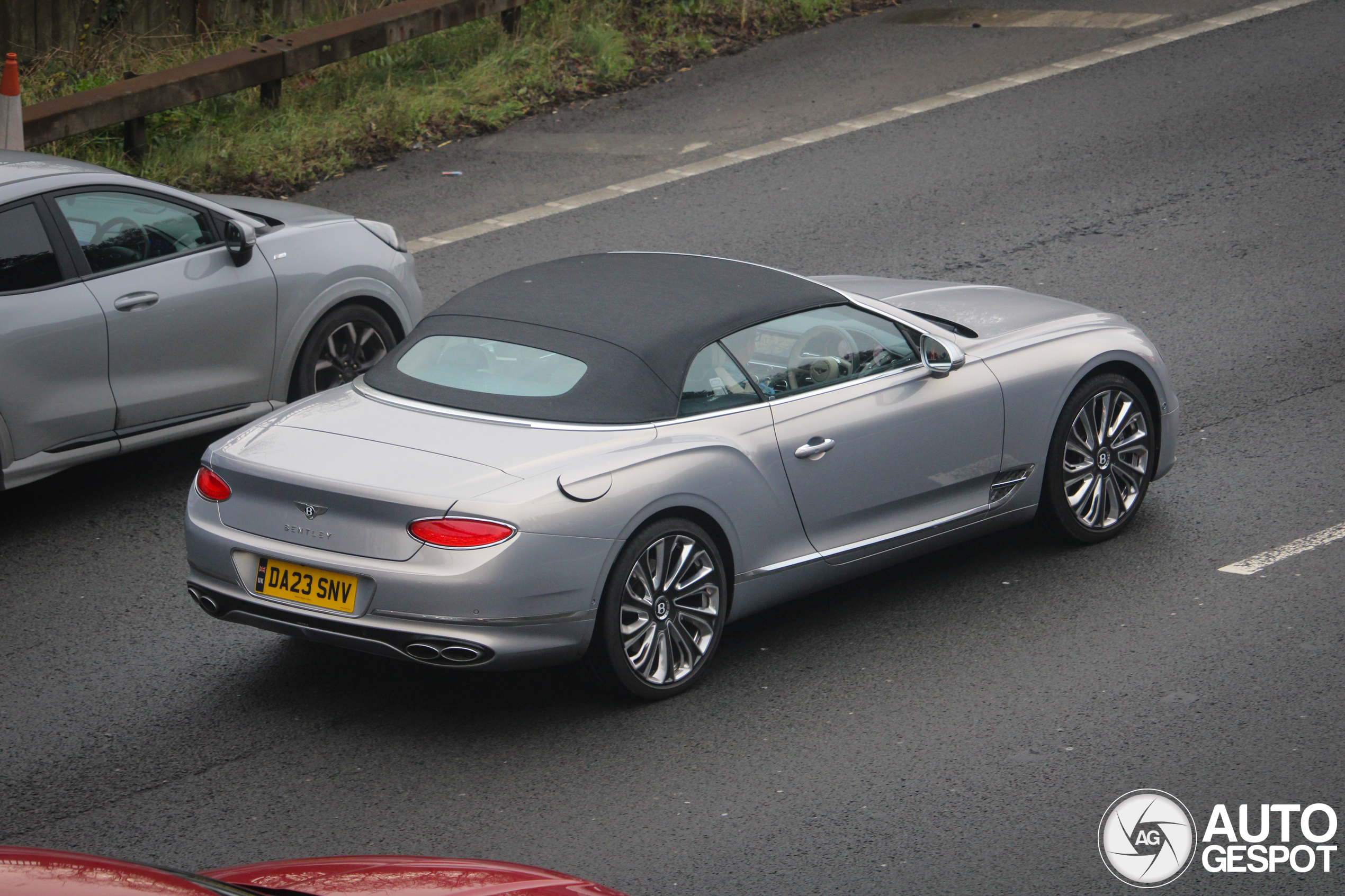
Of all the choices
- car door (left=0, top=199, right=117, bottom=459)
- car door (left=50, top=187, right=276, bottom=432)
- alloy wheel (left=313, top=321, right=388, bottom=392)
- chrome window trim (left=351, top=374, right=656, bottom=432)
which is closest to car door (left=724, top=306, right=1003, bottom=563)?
chrome window trim (left=351, top=374, right=656, bottom=432)

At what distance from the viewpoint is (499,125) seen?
555 inches

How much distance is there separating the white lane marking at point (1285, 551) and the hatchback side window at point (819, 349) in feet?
5.48

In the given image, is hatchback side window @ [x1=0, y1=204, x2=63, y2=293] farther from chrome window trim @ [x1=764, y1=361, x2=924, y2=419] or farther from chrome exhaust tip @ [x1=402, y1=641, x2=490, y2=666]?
chrome window trim @ [x1=764, y1=361, x2=924, y2=419]

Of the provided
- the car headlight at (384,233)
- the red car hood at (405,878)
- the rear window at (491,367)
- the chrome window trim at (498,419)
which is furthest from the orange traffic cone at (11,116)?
the red car hood at (405,878)

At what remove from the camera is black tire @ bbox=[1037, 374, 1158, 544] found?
7.44 metres

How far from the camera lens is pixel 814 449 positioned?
21.6 ft

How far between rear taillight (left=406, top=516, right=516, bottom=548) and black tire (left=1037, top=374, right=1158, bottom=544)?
2.74 m

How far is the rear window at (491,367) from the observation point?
6.41 metres

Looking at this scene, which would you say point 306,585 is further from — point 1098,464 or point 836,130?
point 836,130

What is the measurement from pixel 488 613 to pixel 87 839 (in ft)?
4.79

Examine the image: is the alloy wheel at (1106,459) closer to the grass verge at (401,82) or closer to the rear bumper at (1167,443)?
the rear bumper at (1167,443)

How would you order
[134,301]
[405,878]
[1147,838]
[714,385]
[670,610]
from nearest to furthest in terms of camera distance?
[405,878] < [1147,838] < [670,610] < [714,385] < [134,301]

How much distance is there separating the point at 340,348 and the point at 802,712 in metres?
3.87

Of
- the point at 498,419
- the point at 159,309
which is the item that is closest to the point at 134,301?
the point at 159,309
